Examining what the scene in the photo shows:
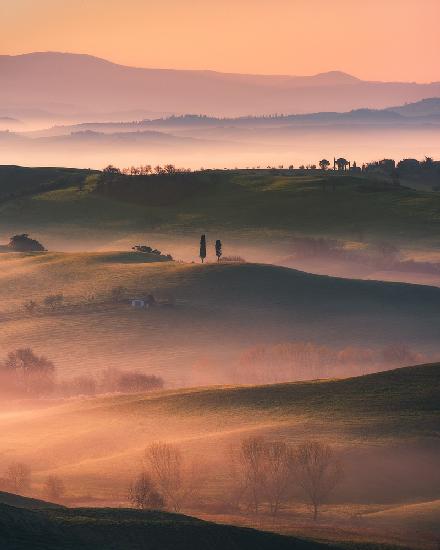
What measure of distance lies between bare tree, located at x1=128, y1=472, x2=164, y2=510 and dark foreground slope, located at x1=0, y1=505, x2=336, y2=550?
13.8 meters

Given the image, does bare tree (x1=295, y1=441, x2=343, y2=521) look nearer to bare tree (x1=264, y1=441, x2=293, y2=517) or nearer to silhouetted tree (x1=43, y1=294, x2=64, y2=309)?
bare tree (x1=264, y1=441, x2=293, y2=517)

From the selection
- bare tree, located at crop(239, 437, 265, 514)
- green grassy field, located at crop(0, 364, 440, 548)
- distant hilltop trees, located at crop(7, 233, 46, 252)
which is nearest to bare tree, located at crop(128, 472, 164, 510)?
green grassy field, located at crop(0, 364, 440, 548)

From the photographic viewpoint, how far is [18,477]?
6544 centimetres

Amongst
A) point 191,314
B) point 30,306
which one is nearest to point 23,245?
point 30,306

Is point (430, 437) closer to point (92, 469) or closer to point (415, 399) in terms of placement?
point (415, 399)

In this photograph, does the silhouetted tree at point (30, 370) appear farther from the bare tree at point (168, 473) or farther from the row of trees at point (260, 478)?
the row of trees at point (260, 478)

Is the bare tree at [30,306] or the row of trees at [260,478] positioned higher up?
the row of trees at [260,478]

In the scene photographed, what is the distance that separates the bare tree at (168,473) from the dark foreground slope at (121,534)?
15761 mm

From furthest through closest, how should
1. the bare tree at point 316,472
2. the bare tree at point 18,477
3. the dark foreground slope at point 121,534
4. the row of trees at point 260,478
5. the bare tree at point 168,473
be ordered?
1. the bare tree at point 18,477
2. the bare tree at point 168,473
3. the bare tree at point 316,472
4. the row of trees at point 260,478
5. the dark foreground slope at point 121,534

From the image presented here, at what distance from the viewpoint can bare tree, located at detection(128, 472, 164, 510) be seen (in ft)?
191

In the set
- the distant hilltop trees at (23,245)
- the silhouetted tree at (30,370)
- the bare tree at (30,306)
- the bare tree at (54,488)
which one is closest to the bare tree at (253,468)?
the bare tree at (54,488)

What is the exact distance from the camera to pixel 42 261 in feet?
539

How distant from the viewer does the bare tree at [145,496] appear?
58156mm

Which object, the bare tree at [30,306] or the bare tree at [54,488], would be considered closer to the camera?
the bare tree at [54,488]
